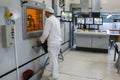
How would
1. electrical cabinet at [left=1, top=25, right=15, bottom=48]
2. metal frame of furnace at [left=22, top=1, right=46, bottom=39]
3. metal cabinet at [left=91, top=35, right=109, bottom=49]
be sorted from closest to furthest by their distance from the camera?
electrical cabinet at [left=1, top=25, right=15, bottom=48], metal frame of furnace at [left=22, top=1, right=46, bottom=39], metal cabinet at [left=91, top=35, right=109, bottom=49]

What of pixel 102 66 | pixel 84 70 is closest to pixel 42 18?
pixel 84 70

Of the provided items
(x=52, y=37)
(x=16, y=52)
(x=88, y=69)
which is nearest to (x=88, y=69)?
(x=88, y=69)

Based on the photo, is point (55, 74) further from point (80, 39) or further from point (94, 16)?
point (94, 16)

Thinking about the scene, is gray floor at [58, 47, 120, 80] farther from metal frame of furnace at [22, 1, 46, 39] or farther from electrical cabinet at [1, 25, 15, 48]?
electrical cabinet at [1, 25, 15, 48]

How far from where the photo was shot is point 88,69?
15.2ft

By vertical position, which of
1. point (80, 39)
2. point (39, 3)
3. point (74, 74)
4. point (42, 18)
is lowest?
point (74, 74)

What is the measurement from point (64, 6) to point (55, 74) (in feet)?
12.3

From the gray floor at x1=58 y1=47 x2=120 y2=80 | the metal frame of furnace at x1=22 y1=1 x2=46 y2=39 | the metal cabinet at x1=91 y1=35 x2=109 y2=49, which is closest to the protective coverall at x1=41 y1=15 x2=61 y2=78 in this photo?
the metal frame of furnace at x1=22 y1=1 x2=46 y2=39

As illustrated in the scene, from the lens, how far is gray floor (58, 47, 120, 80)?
4039 millimetres

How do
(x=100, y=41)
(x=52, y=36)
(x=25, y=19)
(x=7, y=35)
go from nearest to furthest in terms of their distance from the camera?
(x=7, y=35)
(x=25, y=19)
(x=52, y=36)
(x=100, y=41)

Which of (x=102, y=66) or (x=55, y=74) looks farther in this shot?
(x=102, y=66)

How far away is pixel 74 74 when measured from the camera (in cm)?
423

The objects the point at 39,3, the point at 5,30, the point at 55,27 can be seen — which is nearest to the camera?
the point at 5,30

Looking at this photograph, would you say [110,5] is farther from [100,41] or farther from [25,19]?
[25,19]
